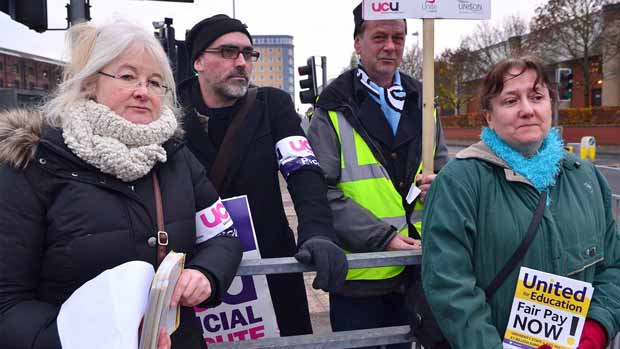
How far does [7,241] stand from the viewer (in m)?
1.44

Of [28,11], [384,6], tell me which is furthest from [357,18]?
[28,11]

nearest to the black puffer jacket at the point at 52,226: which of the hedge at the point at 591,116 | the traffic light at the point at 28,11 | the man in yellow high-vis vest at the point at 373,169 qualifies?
the man in yellow high-vis vest at the point at 373,169

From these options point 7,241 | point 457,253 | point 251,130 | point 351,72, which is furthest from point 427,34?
point 7,241

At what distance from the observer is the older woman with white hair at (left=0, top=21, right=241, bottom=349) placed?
1466 mm

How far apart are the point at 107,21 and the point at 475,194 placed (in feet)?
4.61

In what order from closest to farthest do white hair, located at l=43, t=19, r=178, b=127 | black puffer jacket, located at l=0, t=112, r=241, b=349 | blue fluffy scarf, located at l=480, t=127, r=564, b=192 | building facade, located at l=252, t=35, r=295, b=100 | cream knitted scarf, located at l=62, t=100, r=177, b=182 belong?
black puffer jacket, located at l=0, t=112, r=241, b=349 < cream knitted scarf, located at l=62, t=100, r=177, b=182 < white hair, located at l=43, t=19, r=178, b=127 < blue fluffy scarf, located at l=480, t=127, r=564, b=192 < building facade, located at l=252, t=35, r=295, b=100

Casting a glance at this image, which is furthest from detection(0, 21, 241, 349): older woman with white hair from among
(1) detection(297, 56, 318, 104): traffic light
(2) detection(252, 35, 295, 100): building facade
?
(2) detection(252, 35, 295, 100): building facade

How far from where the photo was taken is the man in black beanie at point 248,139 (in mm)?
2451

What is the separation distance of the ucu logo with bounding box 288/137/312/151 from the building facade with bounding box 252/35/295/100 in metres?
108

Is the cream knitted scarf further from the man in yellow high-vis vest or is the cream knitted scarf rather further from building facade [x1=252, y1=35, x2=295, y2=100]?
building facade [x1=252, y1=35, x2=295, y2=100]

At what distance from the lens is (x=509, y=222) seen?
6.05 feet

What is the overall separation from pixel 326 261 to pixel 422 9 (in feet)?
4.32

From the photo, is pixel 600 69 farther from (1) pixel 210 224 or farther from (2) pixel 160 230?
(2) pixel 160 230

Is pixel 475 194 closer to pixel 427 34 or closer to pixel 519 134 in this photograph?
pixel 519 134
